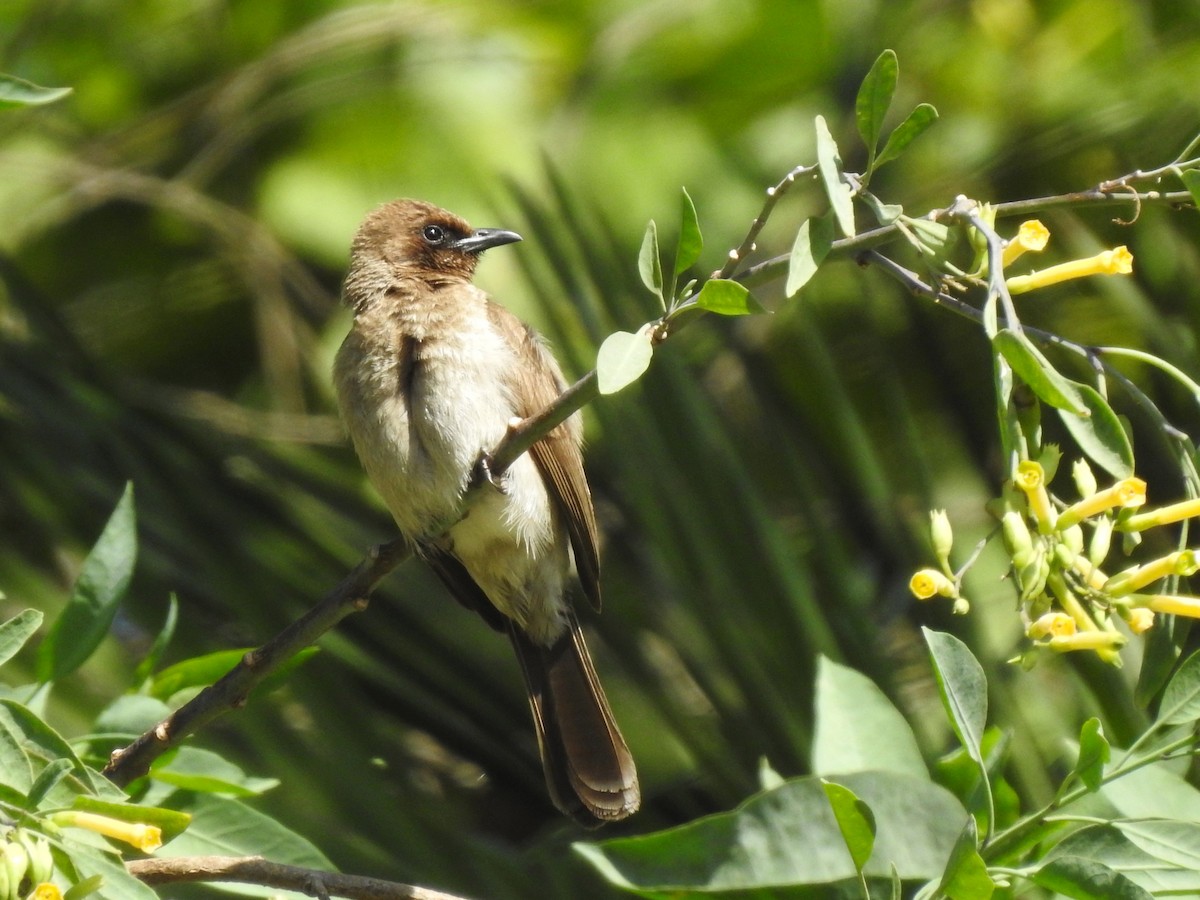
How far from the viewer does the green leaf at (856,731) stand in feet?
7.20

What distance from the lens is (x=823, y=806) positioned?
2.04 metres

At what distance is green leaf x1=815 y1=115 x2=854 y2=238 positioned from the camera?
1599 mm

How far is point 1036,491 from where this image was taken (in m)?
1.60

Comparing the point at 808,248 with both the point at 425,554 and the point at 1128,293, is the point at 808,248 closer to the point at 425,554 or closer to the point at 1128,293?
the point at 1128,293

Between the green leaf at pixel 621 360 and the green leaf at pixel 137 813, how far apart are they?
0.75 meters

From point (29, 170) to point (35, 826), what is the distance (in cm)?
500

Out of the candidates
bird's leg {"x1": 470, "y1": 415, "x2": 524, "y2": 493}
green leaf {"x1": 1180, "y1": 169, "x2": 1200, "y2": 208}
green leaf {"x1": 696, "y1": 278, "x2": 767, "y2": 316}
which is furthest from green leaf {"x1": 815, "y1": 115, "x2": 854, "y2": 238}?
bird's leg {"x1": 470, "y1": 415, "x2": 524, "y2": 493}

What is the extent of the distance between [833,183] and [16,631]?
1.20m

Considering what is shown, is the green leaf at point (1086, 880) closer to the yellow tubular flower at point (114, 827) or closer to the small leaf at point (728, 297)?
the small leaf at point (728, 297)

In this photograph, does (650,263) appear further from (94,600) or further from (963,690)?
(94,600)

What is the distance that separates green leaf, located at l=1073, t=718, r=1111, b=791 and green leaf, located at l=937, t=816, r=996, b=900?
6.7 inches

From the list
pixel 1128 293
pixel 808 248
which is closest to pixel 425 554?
pixel 1128 293

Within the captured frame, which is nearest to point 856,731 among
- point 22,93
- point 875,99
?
point 875,99

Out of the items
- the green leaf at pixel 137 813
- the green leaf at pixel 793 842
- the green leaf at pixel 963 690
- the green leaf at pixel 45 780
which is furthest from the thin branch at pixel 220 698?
the green leaf at pixel 963 690
